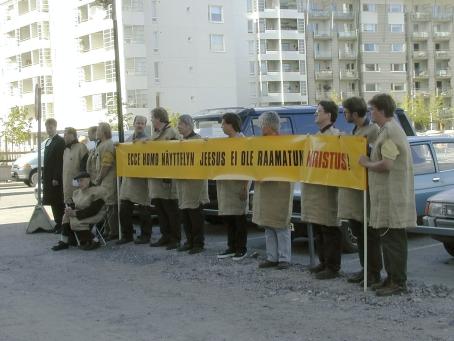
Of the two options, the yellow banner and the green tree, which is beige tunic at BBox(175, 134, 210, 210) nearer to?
the yellow banner

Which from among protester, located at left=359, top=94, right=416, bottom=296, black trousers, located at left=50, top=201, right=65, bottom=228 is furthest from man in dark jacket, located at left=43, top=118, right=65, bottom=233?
protester, located at left=359, top=94, right=416, bottom=296

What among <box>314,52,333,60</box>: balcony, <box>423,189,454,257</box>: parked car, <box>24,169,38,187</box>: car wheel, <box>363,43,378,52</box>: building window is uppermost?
<box>363,43,378,52</box>: building window

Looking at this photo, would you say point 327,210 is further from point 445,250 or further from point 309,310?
point 445,250

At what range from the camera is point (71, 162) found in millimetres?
12188

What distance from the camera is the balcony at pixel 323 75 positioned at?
9771 cm

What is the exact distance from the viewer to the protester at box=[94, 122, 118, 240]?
11.7 m

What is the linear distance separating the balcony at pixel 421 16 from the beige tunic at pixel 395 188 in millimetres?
102060

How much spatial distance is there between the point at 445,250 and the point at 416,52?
98492mm

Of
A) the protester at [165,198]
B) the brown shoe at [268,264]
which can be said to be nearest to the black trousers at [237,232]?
the brown shoe at [268,264]

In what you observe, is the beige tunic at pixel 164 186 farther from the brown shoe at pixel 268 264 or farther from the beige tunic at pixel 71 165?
the brown shoe at pixel 268 264

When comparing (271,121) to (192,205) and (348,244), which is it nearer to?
(192,205)

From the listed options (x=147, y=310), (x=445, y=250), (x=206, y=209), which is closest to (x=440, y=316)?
(x=147, y=310)

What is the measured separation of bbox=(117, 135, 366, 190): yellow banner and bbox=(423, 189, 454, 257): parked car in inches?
71.0

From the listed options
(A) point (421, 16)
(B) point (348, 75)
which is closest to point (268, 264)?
(B) point (348, 75)
